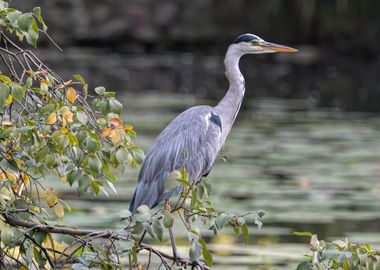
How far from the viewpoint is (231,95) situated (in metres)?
5.35

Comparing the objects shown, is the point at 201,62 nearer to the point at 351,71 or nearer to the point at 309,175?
the point at 351,71

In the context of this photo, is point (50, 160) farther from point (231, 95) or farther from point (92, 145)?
point (231, 95)

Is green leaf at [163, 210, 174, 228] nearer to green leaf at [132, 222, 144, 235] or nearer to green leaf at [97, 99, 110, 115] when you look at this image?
green leaf at [132, 222, 144, 235]

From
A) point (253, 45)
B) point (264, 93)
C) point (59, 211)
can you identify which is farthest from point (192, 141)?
point (264, 93)

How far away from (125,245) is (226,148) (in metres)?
6.13

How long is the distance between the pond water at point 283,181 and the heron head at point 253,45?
0.60m

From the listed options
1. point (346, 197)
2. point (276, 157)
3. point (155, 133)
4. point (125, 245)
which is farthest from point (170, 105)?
point (125, 245)

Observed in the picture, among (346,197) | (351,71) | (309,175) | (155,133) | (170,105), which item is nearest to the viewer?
(346,197)

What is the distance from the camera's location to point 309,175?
855 centimetres

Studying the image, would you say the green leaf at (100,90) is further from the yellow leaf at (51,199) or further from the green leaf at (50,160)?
the yellow leaf at (51,199)

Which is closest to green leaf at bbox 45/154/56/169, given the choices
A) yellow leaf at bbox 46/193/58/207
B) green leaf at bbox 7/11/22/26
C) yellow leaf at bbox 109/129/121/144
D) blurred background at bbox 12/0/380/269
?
yellow leaf at bbox 109/129/121/144

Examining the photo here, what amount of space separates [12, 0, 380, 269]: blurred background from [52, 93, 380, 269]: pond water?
14mm

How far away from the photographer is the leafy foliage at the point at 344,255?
3.48 metres

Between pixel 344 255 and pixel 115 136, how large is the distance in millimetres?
912
